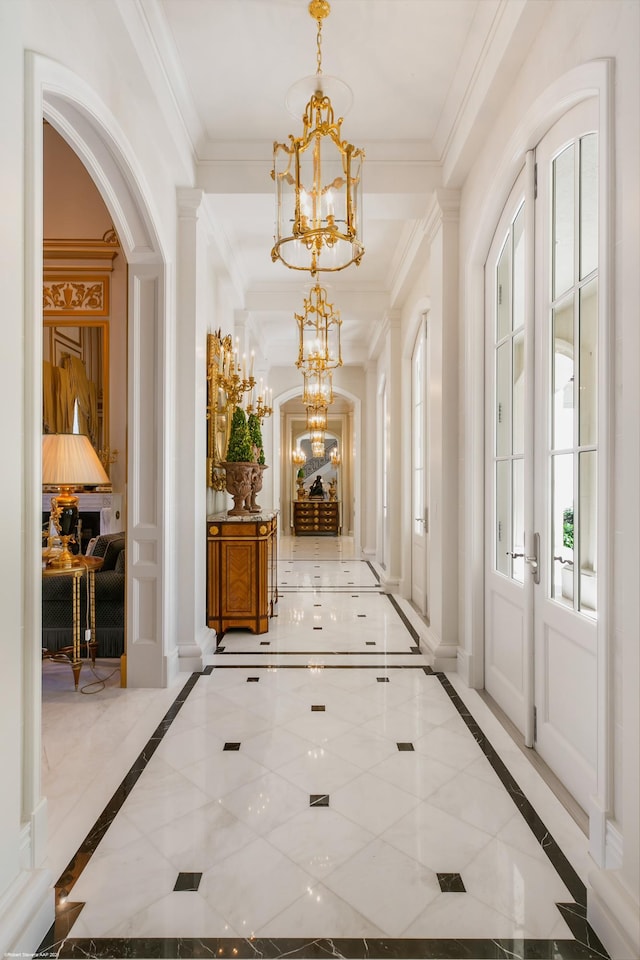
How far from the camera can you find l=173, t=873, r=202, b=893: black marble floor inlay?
1.96 meters

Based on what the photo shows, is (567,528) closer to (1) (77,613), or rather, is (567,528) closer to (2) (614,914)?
(2) (614,914)

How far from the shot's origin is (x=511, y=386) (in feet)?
11.2

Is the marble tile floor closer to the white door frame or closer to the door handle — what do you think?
the white door frame

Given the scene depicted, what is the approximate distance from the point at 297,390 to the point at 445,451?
25.2ft

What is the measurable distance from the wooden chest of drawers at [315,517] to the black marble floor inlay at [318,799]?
13293mm

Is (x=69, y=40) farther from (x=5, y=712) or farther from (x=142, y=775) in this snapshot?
(x=142, y=775)

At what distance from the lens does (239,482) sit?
566 centimetres

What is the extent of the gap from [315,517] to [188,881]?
13910mm

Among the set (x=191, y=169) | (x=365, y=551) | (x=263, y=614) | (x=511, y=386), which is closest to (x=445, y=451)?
(x=511, y=386)

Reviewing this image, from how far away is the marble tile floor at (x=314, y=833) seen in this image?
5.82 feet

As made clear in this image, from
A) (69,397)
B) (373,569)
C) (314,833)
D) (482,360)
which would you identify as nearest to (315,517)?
(373,569)

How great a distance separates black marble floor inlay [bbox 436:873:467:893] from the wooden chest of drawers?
45.5 feet

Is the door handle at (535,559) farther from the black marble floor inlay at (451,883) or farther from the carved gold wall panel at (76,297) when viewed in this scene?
the carved gold wall panel at (76,297)

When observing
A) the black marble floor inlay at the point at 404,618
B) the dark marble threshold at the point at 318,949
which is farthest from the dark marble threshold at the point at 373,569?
the dark marble threshold at the point at 318,949
